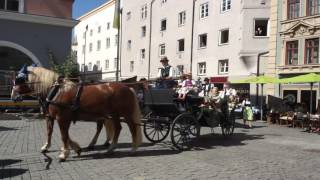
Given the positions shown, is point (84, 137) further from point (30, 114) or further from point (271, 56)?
point (271, 56)

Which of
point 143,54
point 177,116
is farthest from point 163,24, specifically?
point 177,116

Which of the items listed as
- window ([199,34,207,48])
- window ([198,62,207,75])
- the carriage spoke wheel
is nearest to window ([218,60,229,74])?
window ([198,62,207,75])

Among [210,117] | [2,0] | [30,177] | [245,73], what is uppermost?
[2,0]

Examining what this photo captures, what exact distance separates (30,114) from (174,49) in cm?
2244

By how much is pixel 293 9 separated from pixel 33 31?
1555 cm

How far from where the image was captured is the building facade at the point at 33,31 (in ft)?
78.8

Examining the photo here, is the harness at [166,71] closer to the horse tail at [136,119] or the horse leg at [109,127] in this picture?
the horse tail at [136,119]

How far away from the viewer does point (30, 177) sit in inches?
311

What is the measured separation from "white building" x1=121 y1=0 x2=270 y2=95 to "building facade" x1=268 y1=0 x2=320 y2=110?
10.5ft

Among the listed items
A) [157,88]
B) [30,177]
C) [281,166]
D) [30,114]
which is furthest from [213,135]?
[30,114]

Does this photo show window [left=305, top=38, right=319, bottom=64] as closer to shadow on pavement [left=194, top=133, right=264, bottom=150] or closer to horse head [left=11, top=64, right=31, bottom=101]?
shadow on pavement [left=194, top=133, right=264, bottom=150]

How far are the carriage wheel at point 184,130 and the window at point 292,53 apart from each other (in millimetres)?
18612

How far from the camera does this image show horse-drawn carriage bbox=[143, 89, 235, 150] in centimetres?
1124

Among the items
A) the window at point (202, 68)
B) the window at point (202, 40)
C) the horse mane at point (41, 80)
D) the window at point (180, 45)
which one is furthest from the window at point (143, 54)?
the horse mane at point (41, 80)
